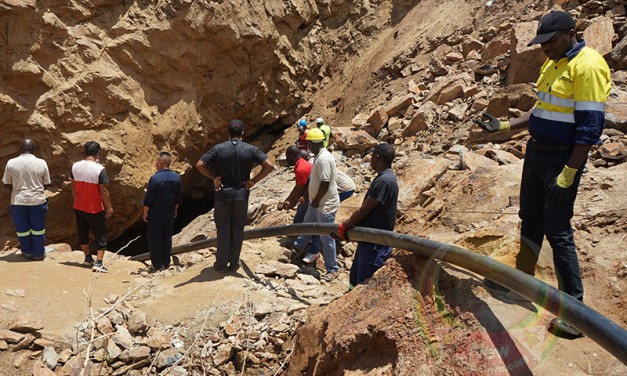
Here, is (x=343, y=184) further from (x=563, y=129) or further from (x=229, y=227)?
(x=563, y=129)

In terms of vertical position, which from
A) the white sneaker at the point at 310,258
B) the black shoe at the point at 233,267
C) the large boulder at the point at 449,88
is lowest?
the white sneaker at the point at 310,258

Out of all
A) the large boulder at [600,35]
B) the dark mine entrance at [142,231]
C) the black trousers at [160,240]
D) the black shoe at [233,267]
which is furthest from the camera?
the dark mine entrance at [142,231]

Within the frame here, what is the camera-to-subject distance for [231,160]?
5.17 m

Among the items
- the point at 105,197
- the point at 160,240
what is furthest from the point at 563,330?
the point at 105,197

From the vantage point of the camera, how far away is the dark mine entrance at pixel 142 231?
12.2 meters

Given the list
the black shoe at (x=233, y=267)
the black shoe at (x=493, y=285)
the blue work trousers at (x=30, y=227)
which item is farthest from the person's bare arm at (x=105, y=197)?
the black shoe at (x=493, y=285)

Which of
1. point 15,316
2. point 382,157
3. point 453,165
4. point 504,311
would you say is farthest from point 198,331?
point 453,165

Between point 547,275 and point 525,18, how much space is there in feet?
30.3

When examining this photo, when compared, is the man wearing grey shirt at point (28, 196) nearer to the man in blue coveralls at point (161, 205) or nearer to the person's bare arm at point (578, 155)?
the man in blue coveralls at point (161, 205)

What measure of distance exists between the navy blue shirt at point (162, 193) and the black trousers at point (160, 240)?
0.10m

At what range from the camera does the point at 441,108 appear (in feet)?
33.1

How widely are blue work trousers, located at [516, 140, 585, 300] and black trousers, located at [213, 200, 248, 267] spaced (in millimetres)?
2863

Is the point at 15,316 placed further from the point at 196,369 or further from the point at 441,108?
the point at 441,108

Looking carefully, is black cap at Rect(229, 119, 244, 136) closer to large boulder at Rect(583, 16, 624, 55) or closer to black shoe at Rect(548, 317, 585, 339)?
black shoe at Rect(548, 317, 585, 339)
